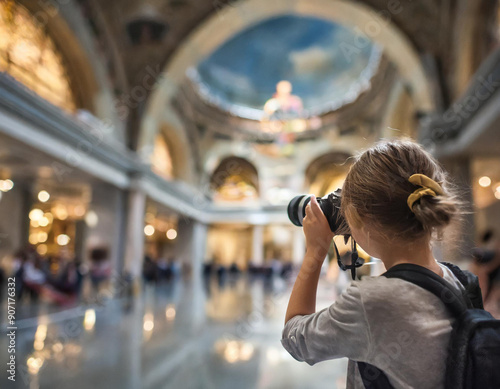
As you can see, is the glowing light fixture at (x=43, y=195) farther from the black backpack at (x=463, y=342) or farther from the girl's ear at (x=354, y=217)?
the black backpack at (x=463, y=342)

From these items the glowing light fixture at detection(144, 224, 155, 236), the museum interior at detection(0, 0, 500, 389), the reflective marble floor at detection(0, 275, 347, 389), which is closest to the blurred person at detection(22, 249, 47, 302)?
the museum interior at detection(0, 0, 500, 389)

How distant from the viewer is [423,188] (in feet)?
2.40

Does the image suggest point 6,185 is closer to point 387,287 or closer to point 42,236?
point 42,236

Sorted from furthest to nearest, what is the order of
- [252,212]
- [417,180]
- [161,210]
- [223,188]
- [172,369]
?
1. [223,188]
2. [252,212]
3. [161,210]
4. [172,369]
5. [417,180]

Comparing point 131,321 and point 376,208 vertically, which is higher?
point 376,208

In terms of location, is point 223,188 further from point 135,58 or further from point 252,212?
point 135,58

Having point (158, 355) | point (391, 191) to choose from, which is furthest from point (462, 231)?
point (158, 355)

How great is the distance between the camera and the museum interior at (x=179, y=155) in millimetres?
3717

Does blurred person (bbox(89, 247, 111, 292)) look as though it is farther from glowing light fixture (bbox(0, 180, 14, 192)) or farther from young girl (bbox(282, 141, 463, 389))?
young girl (bbox(282, 141, 463, 389))

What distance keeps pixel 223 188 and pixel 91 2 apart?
53.9ft

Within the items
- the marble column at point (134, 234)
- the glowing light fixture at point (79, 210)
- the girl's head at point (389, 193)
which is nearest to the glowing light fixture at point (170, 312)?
the marble column at point (134, 234)

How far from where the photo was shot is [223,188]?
25.5 m

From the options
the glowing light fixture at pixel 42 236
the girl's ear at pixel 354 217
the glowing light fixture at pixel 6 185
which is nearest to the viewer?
the girl's ear at pixel 354 217

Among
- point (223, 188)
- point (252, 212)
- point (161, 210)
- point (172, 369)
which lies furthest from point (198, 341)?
point (223, 188)
